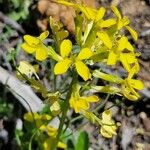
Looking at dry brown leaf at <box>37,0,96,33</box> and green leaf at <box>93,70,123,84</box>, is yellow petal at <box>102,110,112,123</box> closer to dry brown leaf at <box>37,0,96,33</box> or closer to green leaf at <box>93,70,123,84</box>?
green leaf at <box>93,70,123,84</box>

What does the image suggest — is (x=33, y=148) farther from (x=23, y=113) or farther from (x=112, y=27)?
(x=112, y=27)

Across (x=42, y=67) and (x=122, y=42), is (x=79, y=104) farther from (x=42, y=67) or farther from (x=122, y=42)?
(x=42, y=67)

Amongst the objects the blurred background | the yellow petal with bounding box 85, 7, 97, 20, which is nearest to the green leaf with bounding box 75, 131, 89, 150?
the blurred background

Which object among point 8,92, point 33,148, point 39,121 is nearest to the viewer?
point 39,121

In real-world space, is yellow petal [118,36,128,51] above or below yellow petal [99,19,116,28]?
below

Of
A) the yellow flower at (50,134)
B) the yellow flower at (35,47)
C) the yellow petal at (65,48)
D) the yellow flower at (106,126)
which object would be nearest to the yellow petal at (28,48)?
the yellow flower at (35,47)

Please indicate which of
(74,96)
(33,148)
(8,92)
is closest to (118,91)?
(74,96)
